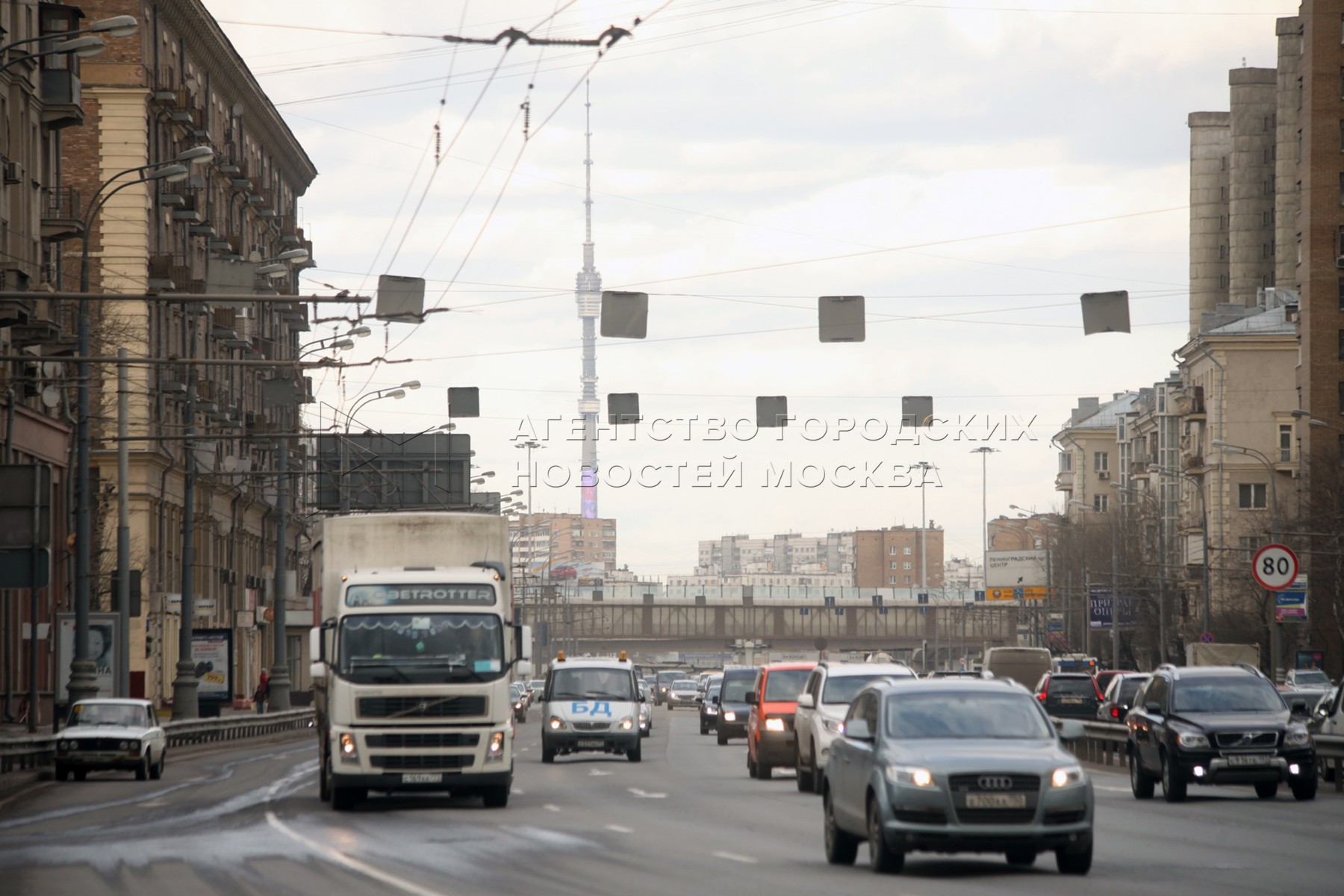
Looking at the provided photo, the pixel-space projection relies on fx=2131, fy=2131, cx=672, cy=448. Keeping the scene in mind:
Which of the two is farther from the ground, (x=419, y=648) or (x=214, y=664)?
(x=419, y=648)

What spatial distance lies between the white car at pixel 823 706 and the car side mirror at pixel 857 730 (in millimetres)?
8887

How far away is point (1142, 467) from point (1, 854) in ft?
374

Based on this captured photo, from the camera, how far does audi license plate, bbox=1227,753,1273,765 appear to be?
24.7 m

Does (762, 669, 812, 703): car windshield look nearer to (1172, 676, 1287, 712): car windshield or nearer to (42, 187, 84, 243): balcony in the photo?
(1172, 676, 1287, 712): car windshield

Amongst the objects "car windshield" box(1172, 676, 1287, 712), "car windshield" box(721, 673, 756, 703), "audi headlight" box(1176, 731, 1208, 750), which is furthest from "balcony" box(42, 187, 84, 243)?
"audi headlight" box(1176, 731, 1208, 750)

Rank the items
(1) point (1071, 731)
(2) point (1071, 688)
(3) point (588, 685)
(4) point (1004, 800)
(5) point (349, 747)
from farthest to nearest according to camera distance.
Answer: (2) point (1071, 688)
(3) point (588, 685)
(5) point (349, 747)
(1) point (1071, 731)
(4) point (1004, 800)

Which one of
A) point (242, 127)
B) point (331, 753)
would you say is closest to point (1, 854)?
point (331, 753)

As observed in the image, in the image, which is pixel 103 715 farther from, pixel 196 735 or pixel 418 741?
pixel 196 735

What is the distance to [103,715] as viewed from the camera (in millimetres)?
34781

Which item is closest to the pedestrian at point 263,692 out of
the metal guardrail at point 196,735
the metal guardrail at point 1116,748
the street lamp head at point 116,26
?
the metal guardrail at point 196,735

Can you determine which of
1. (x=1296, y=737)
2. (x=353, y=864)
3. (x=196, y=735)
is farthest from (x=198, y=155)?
(x=196, y=735)

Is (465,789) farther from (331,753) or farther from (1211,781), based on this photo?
(1211,781)

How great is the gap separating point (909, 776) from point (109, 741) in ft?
70.9

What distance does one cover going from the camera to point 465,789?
24875 mm
